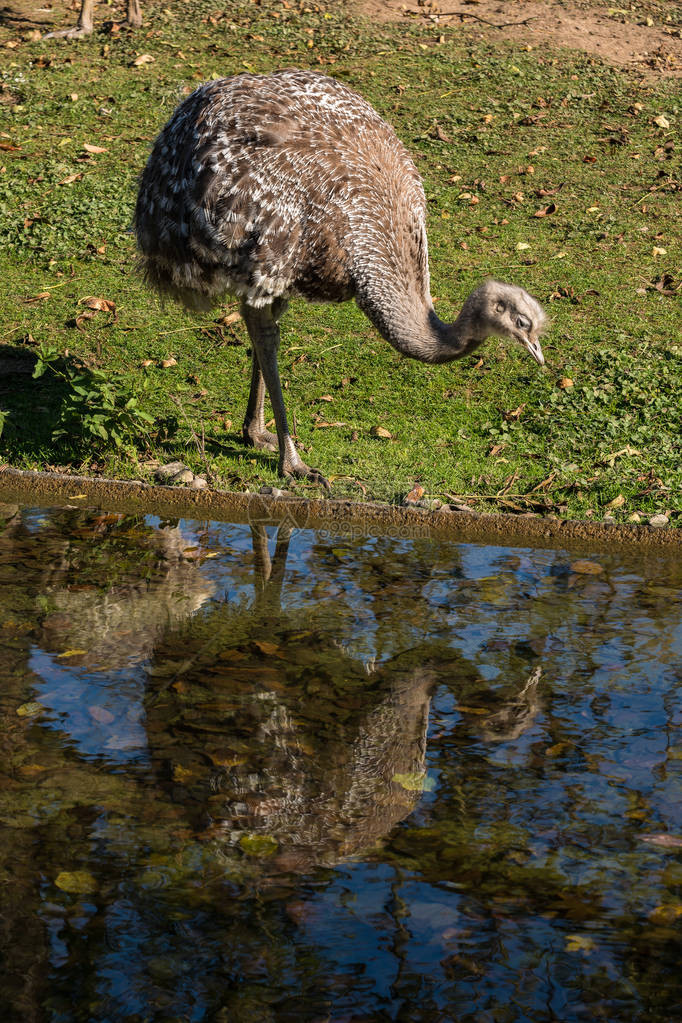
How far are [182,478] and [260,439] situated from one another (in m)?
0.77

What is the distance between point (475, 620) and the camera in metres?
6.18

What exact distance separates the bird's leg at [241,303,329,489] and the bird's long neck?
0.60 m

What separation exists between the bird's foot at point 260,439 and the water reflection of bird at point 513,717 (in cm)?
316

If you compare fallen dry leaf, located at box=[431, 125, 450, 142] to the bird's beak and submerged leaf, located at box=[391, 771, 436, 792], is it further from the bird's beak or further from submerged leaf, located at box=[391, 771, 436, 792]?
submerged leaf, located at box=[391, 771, 436, 792]

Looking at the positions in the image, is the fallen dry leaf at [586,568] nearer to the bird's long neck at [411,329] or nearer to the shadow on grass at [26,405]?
the bird's long neck at [411,329]

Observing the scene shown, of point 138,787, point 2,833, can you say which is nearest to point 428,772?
point 138,787

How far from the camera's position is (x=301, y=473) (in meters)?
7.74

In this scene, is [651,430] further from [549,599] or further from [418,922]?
[418,922]

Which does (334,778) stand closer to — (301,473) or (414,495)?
(414,495)

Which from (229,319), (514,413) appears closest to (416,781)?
(514,413)

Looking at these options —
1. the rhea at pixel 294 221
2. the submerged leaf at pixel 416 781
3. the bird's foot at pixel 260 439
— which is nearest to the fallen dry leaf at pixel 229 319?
the bird's foot at pixel 260 439

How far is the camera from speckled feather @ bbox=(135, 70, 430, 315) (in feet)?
23.5

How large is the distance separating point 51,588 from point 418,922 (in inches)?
122

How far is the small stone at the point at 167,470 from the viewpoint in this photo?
7.71 m
